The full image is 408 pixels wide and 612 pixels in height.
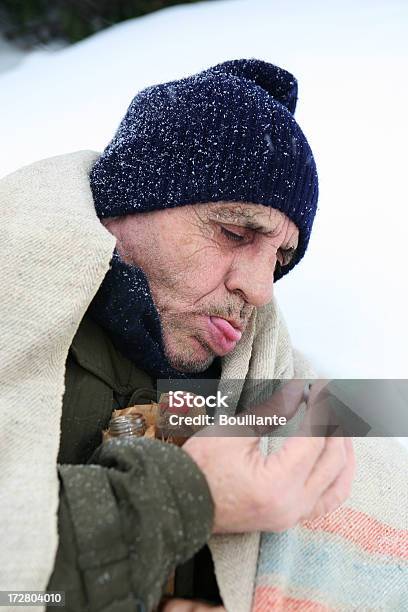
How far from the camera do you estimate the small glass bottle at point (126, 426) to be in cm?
113

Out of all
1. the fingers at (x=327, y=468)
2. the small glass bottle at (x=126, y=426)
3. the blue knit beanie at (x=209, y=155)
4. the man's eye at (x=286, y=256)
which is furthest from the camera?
the man's eye at (x=286, y=256)

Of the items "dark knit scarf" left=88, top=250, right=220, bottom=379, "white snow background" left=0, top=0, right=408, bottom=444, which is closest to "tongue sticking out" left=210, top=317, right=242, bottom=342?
"dark knit scarf" left=88, top=250, right=220, bottom=379

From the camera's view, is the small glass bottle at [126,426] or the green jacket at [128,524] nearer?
the green jacket at [128,524]

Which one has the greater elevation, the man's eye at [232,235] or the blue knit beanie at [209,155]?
the blue knit beanie at [209,155]

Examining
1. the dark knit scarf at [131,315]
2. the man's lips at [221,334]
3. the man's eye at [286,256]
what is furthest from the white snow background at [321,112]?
the dark knit scarf at [131,315]

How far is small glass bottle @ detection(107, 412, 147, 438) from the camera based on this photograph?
113 centimetres

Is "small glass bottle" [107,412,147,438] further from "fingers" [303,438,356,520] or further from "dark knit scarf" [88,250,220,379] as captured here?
"fingers" [303,438,356,520]

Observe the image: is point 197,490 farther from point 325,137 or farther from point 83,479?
point 325,137

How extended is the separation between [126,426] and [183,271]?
33cm

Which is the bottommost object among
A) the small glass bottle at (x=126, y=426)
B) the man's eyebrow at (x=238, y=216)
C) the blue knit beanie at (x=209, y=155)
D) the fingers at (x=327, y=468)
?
the small glass bottle at (x=126, y=426)

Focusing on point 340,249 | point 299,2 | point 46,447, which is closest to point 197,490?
point 46,447

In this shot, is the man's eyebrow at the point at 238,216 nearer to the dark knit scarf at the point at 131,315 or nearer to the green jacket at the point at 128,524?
the dark knit scarf at the point at 131,315

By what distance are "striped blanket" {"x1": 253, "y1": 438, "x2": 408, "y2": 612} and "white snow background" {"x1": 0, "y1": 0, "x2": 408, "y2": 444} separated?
66cm

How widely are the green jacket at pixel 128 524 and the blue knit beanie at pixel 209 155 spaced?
0.55 metres
